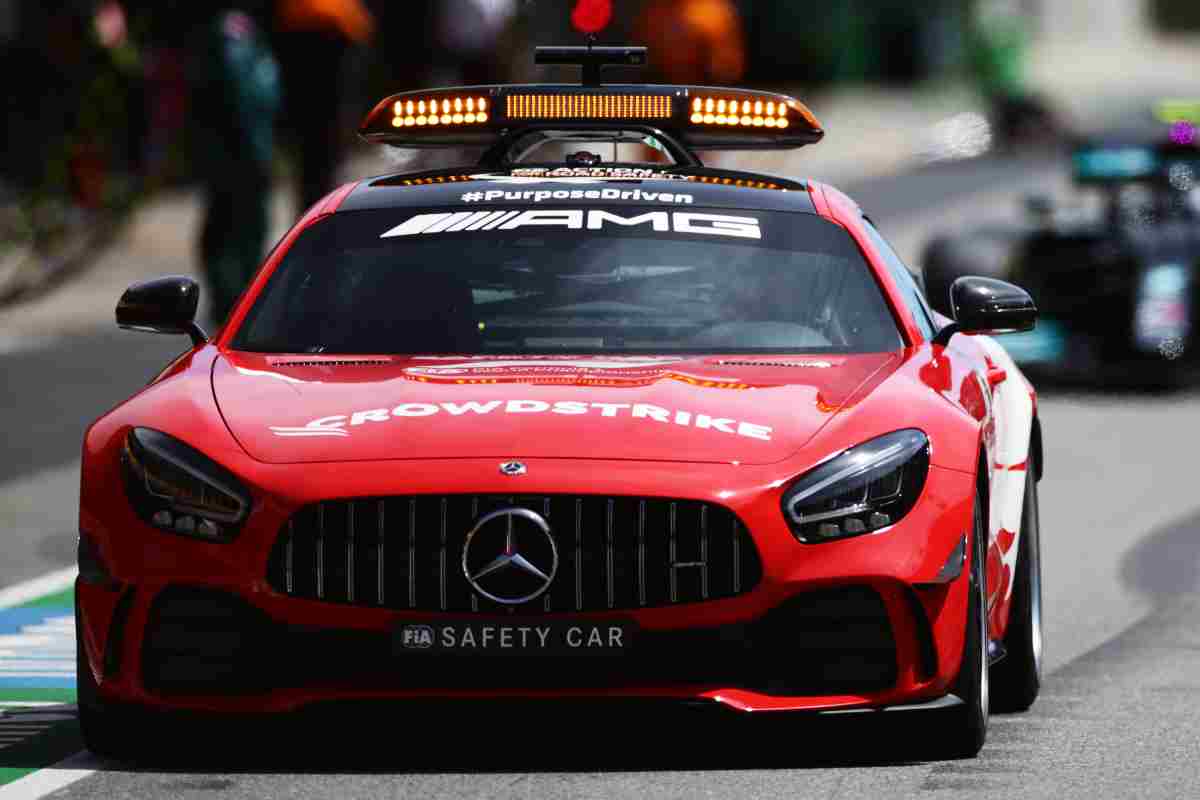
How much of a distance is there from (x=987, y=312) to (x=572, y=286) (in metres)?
1.01

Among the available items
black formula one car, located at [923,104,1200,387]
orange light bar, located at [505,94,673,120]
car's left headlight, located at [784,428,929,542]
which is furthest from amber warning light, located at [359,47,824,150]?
black formula one car, located at [923,104,1200,387]

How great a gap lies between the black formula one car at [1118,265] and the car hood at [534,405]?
30.3 ft

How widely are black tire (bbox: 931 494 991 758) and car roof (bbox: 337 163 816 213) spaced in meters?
1.53

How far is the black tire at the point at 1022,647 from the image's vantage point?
7.91 metres

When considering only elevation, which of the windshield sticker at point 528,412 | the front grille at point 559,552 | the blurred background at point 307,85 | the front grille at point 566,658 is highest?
the windshield sticker at point 528,412

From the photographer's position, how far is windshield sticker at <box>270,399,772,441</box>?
6.98 meters

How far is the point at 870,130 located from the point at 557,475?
115ft

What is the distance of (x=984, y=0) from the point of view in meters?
52.8

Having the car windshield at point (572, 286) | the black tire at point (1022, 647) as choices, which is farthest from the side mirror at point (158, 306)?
the black tire at point (1022, 647)

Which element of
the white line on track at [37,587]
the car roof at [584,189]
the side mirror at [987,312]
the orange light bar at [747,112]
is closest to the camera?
the side mirror at [987,312]

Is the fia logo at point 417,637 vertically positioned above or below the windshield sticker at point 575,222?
below

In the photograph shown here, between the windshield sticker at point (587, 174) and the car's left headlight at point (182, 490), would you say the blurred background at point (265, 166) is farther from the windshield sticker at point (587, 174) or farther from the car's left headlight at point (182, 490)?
Answer: the car's left headlight at point (182, 490)

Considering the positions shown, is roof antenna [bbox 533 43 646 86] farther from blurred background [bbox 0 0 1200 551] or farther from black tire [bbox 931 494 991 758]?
black tire [bbox 931 494 991 758]

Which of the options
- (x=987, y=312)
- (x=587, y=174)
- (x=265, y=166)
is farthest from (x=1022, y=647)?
(x=265, y=166)
